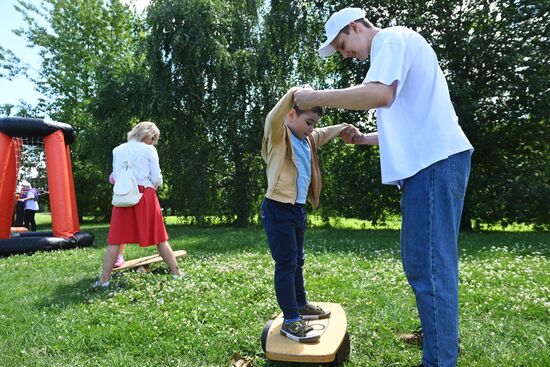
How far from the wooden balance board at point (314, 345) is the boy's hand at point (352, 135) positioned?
1529 mm

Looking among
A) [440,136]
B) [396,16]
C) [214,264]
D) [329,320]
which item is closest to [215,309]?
[329,320]

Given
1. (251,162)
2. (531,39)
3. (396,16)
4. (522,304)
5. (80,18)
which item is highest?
(80,18)

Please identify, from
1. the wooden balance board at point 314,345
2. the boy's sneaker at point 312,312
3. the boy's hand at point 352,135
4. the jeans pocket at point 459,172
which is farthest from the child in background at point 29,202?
the jeans pocket at point 459,172

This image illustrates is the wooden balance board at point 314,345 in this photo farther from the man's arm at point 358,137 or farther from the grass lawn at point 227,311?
the man's arm at point 358,137

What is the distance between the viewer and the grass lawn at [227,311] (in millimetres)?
3744

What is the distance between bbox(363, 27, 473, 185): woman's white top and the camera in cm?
245

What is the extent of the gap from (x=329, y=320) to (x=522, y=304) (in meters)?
2.36

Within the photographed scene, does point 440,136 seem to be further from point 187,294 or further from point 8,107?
point 8,107

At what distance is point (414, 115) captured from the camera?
2523 millimetres

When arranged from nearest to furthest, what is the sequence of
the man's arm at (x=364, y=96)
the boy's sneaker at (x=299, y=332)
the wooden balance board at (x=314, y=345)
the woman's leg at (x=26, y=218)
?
the man's arm at (x=364, y=96), the wooden balance board at (x=314, y=345), the boy's sneaker at (x=299, y=332), the woman's leg at (x=26, y=218)

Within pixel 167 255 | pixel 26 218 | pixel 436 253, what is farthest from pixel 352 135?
pixel 26 218

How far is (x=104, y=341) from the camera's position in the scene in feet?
13.5

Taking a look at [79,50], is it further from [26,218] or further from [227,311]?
[227,311]

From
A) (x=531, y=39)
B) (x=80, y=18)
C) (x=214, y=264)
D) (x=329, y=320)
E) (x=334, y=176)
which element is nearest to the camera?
(x=329, y=320)
